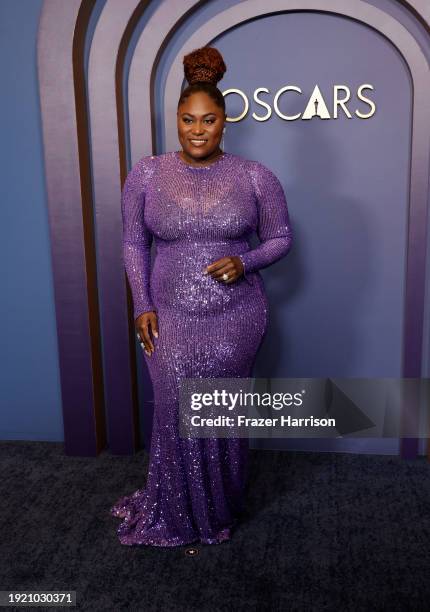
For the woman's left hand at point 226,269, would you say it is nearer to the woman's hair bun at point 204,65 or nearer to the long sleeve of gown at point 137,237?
the long sleeve of gown at point 137,237

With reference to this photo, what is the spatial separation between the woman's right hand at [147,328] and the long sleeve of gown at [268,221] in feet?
1.23

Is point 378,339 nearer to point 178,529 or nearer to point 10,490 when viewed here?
point 178,529

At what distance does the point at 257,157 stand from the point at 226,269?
3.13 ft

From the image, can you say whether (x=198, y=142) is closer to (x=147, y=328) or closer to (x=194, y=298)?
(x=194, y=298)

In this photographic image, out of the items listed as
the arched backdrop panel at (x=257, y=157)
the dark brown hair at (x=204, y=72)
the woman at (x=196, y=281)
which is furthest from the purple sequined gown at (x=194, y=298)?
the arched backdrop panel at (x=257, y=157)

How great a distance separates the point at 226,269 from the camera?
1.98 metres

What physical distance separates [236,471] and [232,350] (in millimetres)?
476

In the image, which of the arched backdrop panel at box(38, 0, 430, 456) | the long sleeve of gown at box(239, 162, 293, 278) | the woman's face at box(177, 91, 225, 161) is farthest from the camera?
the arched backdrop panel at box(38, 0, 430, 456)

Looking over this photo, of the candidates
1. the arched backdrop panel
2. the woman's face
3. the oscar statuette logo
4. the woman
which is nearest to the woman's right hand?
the woman

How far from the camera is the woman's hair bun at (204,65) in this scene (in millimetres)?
1998

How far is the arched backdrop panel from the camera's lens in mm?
2578

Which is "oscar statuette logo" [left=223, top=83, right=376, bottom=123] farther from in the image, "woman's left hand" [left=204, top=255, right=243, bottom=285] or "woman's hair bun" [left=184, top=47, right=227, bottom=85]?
"woman's left hand" [left=204, top=255, right=243, bottom=285]

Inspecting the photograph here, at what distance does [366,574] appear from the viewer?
1939 mm

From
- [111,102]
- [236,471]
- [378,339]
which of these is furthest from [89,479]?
[111,102]
